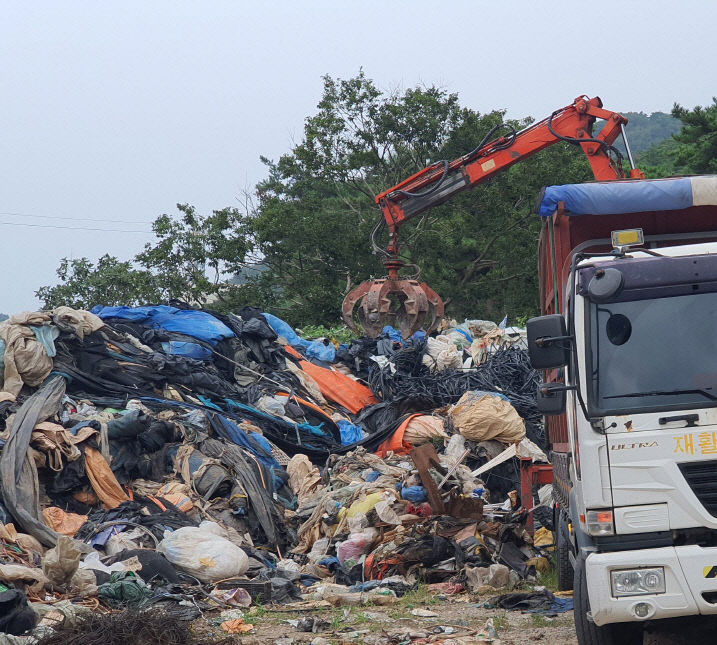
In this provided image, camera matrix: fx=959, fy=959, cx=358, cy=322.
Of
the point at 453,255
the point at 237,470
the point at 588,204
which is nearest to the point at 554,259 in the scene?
the point at 588,204

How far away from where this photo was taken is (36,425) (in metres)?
11.0

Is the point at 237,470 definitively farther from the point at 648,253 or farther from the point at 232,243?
the point at 232,243

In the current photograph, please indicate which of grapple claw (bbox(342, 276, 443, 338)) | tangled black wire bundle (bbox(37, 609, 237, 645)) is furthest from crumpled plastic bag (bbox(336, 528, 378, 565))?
grapple claw (bbox(342, 276, 443, 338))

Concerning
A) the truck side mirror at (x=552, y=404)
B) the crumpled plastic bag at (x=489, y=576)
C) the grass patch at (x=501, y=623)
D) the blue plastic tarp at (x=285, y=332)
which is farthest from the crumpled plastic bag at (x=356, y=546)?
the blue plastic tarp at (x=285, y=332)

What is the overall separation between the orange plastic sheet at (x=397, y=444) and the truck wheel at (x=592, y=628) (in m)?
7.19

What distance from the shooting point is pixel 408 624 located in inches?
298

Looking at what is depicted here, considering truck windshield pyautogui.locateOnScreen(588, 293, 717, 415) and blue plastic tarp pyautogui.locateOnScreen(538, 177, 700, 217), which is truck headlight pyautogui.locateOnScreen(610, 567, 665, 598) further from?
blue plastic tarp pyautogui.locateOnScreen(538, 177, 700, 217)

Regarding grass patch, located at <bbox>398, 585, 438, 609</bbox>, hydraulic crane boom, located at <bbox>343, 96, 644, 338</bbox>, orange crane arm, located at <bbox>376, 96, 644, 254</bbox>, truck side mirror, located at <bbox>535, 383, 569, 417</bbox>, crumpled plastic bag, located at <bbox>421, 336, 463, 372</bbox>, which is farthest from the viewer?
crumpled plastic bag, located at <bbox>421, 336, 463, 372</bbox>

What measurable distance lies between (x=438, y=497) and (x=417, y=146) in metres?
24.4

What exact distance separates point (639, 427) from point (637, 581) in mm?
819

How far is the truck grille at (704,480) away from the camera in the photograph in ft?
16.9

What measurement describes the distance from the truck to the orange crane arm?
7.97 m

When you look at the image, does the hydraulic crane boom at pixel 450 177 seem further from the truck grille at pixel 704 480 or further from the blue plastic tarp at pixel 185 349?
the truck grille at pixel 704 480

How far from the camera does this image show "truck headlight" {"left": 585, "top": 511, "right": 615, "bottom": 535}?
5238 mm
